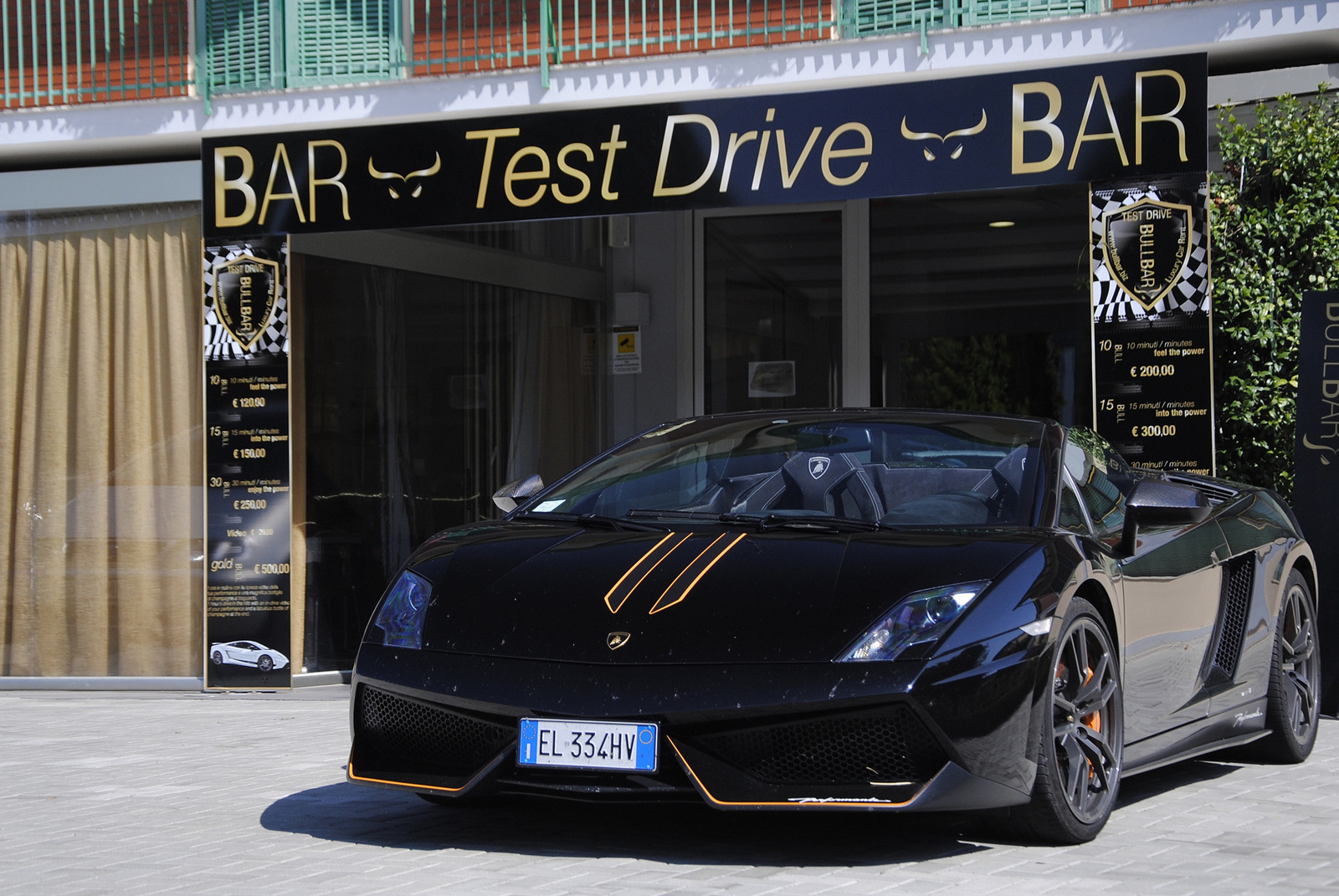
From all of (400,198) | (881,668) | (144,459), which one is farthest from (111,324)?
(881,668)

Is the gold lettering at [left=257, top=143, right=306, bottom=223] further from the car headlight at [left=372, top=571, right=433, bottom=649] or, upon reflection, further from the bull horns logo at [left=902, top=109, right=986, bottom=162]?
the car headlight at [left=372, top=571, right=433, bottom=649]

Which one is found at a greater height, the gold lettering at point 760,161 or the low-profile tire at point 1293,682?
the gold lettering at point 760,161

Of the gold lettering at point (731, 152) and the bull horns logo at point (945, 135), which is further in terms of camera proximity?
the gold lettering at point (731, 152)

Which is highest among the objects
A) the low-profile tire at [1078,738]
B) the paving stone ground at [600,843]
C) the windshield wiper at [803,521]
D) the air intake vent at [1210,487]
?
the air intake vent at [1210,487]

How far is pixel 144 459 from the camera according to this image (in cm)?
1074

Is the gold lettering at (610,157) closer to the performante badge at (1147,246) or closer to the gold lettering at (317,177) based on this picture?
the gold lettering at (317,177)

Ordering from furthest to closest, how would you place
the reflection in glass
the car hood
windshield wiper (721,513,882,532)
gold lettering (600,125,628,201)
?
the reflection in glass, gold lettering (600,125,628,201), windshield wiper (721,513,882,532), the car hood

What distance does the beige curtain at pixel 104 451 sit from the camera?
1069 cm

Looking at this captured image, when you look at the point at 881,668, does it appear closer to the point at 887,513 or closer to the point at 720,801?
the point at 720,801

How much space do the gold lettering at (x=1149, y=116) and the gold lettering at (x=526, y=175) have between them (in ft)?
11.2

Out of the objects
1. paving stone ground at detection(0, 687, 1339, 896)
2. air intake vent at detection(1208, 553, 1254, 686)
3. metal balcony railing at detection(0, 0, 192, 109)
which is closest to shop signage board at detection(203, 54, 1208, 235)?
metal balcony railing at detection(0, 0, 192, 109)

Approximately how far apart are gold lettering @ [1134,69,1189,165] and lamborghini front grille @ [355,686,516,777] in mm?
5581

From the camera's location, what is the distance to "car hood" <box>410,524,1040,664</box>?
4.26 metres

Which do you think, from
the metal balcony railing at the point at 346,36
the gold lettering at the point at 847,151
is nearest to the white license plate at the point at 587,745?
the gold lettering at the point at 847,151
